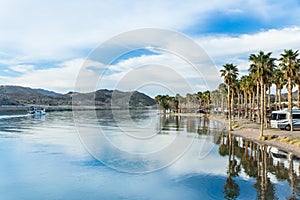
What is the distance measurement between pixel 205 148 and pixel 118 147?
11.9m

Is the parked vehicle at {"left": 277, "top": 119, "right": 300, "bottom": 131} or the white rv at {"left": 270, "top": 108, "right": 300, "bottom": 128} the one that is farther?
the white rv at {"left": 270, "top": 108, "right": 300, "bottom": 128}

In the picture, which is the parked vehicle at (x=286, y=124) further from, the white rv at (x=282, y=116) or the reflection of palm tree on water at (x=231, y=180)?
the reflection of palm tree on water at (x=231, y=180)

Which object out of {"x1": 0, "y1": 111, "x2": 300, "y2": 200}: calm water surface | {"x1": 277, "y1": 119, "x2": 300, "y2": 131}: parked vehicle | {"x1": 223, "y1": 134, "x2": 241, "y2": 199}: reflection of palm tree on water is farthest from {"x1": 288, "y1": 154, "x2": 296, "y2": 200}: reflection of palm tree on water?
{"x1": 277, "y1": 119, "x2": 300, "y2": 131}: parked vehicle

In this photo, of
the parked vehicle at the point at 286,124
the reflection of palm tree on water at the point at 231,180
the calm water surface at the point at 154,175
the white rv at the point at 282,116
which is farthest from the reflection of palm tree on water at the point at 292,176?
the white rv at the point at 282,116

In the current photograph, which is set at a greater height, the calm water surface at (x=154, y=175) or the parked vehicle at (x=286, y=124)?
the parked vehicle at (x=286, y=124)

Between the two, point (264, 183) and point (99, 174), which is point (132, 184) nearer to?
point (99, 174)

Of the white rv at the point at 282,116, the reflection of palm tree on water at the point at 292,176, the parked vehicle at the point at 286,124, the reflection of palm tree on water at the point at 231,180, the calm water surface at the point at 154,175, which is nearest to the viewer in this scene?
the reflection of palm tree on water at the point at 292,176

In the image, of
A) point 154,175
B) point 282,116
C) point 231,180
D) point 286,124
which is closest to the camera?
point 231,180

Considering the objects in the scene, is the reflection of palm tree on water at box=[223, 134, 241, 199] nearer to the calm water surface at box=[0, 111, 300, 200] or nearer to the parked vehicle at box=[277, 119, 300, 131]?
the calm water surface at box=[0, 111, 300, 200]

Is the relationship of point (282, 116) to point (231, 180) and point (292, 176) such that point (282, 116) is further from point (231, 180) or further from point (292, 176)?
point (231, 180)

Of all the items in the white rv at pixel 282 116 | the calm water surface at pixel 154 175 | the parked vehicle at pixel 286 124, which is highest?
the white rv at pixel 282 116

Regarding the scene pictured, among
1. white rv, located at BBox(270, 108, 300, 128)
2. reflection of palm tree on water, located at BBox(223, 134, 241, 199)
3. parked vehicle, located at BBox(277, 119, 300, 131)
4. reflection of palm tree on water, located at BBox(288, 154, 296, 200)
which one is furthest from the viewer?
white rv, located at BBox(270, 108, 300, 128)

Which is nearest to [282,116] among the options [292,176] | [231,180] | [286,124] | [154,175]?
[286,124]

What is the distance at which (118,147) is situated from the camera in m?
41.0
